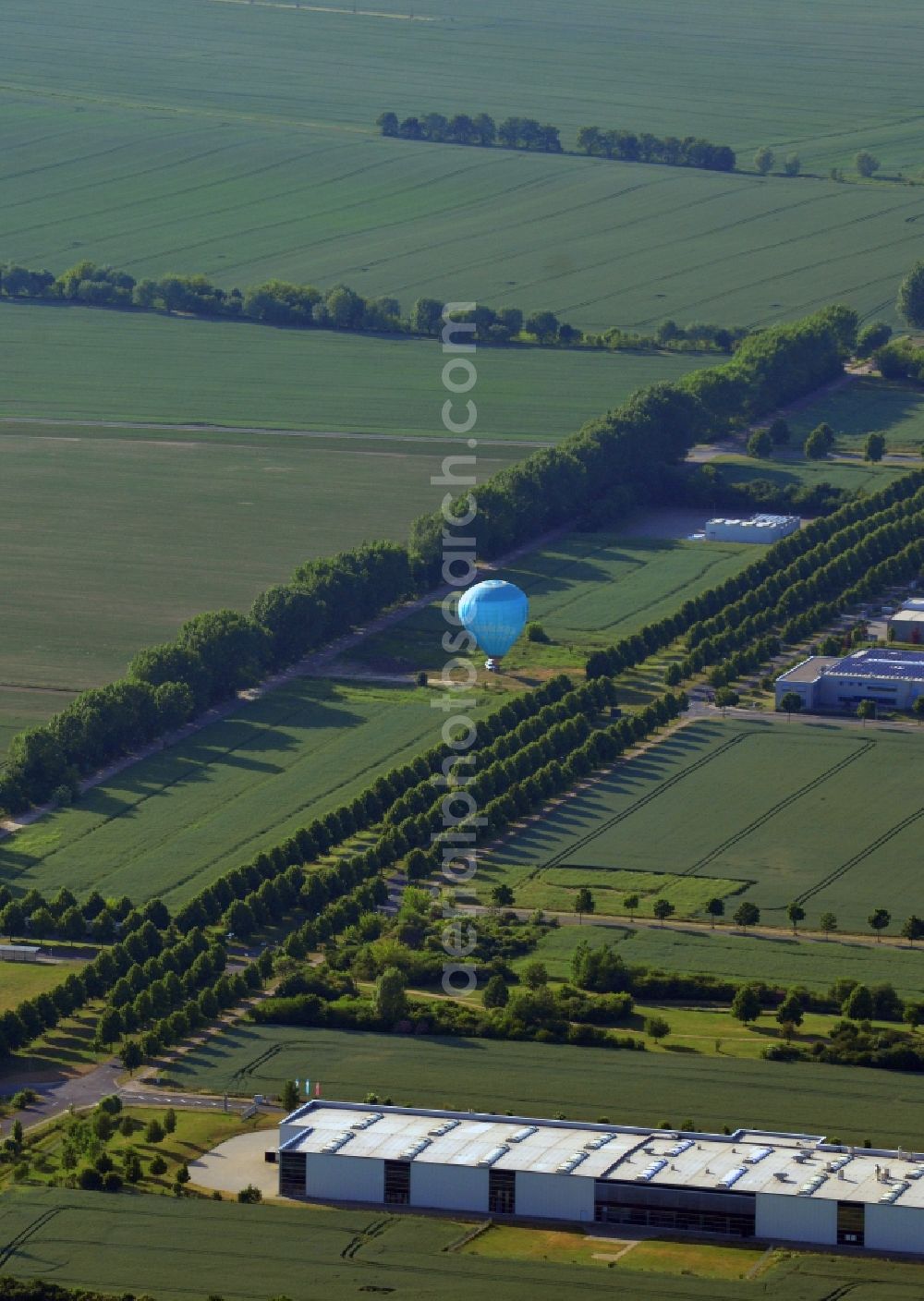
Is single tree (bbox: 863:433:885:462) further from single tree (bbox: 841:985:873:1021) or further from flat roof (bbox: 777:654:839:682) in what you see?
single tree (bbox: 841:985:873:1021)

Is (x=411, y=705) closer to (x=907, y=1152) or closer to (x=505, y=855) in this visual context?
(x=505, y=855)

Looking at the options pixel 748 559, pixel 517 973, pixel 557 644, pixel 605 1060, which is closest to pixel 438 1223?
pixel 605 1060

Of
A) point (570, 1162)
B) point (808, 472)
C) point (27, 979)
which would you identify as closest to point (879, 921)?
point (570, 1162)

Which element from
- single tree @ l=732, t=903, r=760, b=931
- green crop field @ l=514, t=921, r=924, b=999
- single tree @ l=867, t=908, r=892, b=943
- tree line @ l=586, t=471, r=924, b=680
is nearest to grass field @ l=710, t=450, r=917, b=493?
tree line @ l=586, t=471, r=924, b=680

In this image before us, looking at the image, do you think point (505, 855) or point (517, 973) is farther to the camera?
point (505, 855)

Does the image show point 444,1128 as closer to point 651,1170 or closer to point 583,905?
point 651,1170

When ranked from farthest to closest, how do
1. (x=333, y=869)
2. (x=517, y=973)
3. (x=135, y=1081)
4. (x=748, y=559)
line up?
1. (x=748, y=559)
2. (x=333, y=869)
3. (x=517, y=973)
4. (x=135, y=1081)
